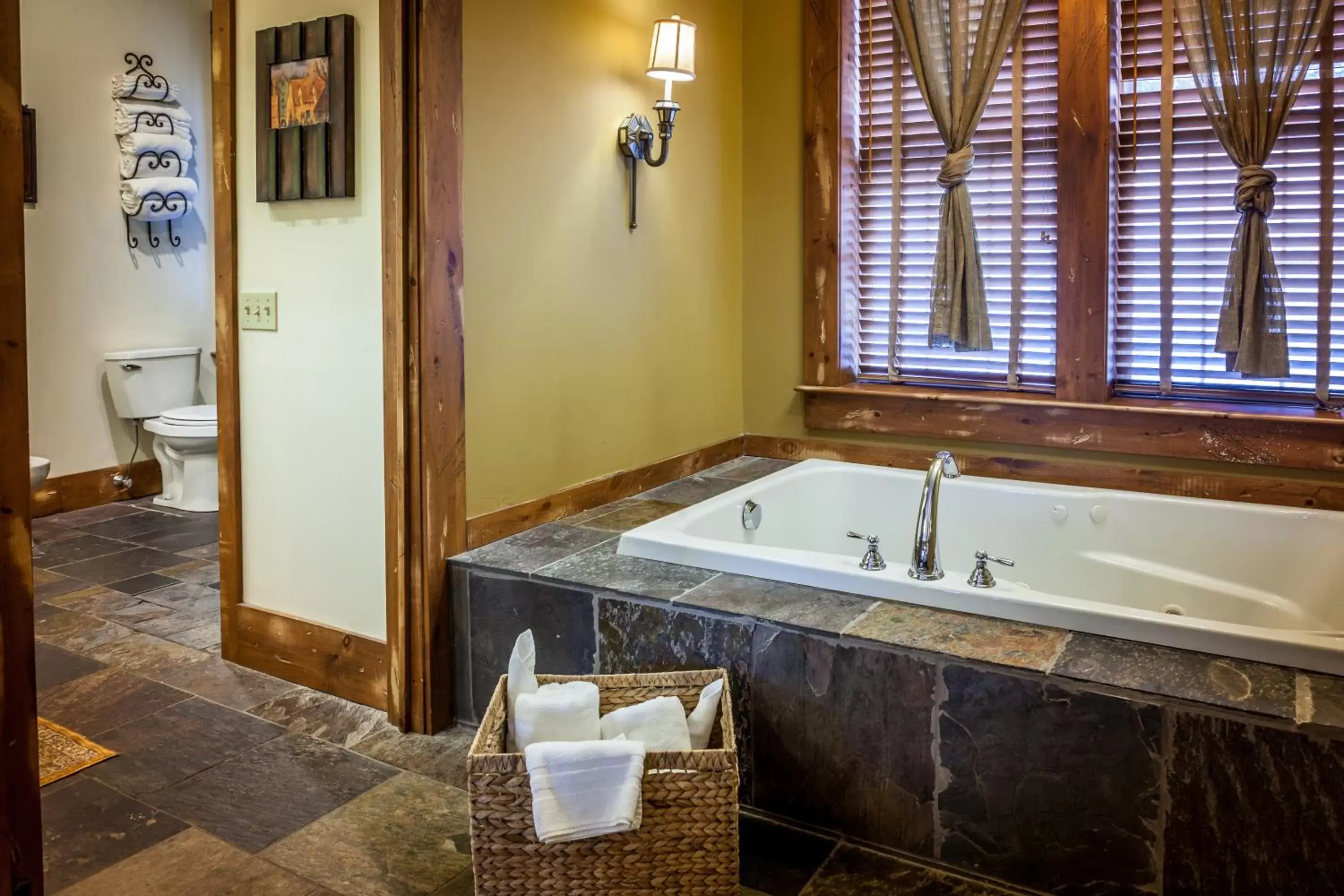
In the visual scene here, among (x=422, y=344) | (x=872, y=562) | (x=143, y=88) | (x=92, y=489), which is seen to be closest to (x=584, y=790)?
(x=872, y=562)

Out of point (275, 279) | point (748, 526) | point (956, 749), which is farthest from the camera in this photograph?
point (748, 526)

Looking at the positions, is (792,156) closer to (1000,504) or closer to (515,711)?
(1000,504)

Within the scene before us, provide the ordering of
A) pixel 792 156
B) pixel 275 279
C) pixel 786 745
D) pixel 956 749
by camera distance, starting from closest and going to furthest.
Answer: pixel 956 749, pixel 786 745, pixel 275 279, pixel 792 156

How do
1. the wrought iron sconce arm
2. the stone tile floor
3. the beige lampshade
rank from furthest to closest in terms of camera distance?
1. the wrought iron sconce arm
2. the beige lampshade
3. the stone tile floor

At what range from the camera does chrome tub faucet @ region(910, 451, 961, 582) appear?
236 centimetres

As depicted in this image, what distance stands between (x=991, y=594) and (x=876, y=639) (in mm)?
292

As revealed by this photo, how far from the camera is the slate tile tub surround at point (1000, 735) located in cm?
176

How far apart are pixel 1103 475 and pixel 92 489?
434cm

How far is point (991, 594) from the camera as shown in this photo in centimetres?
219

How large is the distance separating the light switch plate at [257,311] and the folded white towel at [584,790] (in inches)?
61.0

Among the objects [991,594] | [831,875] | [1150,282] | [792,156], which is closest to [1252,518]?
[1150,282]

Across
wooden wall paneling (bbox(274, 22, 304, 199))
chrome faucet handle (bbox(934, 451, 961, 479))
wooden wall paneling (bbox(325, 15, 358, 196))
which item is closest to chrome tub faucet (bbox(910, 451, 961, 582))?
chrome faucet handle (bbox(934, 451, 961, 479))

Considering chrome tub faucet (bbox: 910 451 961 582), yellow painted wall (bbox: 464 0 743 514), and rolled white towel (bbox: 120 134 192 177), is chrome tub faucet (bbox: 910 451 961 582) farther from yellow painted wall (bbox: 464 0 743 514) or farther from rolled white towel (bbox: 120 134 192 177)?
rolled white towel (bbox: 120 134 192 177)

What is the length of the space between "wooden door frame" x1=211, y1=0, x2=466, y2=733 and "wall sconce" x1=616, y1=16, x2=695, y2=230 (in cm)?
71
